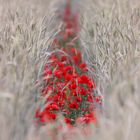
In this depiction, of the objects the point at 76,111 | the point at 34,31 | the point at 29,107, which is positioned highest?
the point at 34,31

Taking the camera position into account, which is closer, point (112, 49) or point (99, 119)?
point (99, 119)

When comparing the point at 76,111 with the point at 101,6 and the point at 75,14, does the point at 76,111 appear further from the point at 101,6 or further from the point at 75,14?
the point at 75,14

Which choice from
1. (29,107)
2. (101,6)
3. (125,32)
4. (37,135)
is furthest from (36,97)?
(101,6)

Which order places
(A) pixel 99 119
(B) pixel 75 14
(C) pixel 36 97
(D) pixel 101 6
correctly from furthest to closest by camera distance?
1. (B) pixel 75 14
2. (D) pixel 101 6
3. (C) pixel 36 97
4. (A) pixel 99 119

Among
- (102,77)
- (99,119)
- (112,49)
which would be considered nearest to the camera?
(99,119)

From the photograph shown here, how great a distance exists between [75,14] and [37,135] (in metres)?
7.87

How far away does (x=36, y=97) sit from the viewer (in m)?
4.61

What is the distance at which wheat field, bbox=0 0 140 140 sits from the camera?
11.2ft

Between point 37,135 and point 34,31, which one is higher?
point 34,31

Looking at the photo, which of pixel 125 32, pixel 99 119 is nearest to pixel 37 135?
pixel 99 119

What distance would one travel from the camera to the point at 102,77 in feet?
16.3

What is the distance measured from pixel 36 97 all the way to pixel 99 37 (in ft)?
5.63

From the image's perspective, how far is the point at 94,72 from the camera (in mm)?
5648

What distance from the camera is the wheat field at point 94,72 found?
342 centimetres
